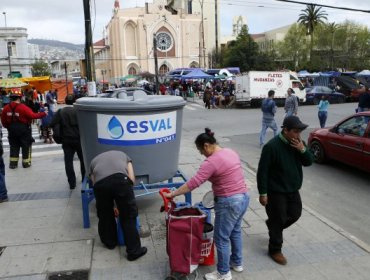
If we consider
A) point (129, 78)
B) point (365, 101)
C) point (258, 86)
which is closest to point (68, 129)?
point (365, 101)

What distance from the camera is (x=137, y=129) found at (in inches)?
206

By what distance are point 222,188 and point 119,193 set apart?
1.19 metres

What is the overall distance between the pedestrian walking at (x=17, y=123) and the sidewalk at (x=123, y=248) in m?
2.77

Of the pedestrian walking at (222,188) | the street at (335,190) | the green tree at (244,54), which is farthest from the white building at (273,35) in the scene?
the pedestrian walking at (222,188)

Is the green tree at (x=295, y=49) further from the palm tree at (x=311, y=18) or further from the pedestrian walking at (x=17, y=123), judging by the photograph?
the pedestrian walking at (x=17, y=123)

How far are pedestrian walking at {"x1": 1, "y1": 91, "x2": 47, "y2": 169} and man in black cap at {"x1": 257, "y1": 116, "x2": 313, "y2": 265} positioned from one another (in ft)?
20.3

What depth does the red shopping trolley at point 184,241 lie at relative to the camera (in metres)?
3.81

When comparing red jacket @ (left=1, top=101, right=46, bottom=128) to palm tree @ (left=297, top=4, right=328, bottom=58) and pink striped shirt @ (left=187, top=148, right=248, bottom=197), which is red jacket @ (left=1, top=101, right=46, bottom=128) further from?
palm tree @ (left=297, top=4, right=328, bottom=58)

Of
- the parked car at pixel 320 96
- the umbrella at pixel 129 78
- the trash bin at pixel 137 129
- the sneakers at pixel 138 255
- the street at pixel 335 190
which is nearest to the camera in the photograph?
the sneakers at pixel 138 255

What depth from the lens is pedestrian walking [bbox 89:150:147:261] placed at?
172 inches

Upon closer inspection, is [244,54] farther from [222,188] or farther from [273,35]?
[222,188]

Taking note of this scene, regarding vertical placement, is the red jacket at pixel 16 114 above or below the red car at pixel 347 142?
above

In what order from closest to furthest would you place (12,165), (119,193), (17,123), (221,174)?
(221,174)
(119,193)
(17,123)
(12,165)

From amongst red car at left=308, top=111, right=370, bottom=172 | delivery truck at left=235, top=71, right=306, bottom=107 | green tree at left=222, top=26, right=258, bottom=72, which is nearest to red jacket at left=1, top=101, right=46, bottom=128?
red car at left=308, top=111, right=370, bottom=172
